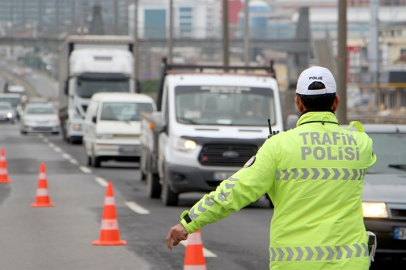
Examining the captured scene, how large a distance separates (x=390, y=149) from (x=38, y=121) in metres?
38.9

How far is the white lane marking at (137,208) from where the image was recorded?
14.5m

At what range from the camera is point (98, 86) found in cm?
3509

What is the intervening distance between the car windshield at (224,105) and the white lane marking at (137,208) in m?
1.51

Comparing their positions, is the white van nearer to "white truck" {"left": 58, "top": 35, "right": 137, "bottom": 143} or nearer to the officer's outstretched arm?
"white truck" {"left": 58, "top": 35, "right": 137, "bottom": 143}

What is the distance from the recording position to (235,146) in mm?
15469

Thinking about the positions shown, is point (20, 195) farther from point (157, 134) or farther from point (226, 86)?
point (226, 86)

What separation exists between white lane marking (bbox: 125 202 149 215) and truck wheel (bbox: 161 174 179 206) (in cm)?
43

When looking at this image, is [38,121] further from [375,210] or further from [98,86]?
[375,210]

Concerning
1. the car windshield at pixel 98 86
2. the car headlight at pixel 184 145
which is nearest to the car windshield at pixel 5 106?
the car windshield at pixel 98 86

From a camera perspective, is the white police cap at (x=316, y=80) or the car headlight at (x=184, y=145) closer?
the white police cap at (x=316, y=80)

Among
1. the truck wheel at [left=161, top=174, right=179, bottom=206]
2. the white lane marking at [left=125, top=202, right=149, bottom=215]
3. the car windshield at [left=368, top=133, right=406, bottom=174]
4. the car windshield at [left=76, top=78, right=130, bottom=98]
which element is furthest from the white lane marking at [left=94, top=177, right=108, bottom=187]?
Result: the car windshield at [left=76, top=78, right=130, bottom=98]

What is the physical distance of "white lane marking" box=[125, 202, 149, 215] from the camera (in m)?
14.5

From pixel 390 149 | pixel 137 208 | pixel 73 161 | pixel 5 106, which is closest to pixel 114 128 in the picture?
pixel 73 161

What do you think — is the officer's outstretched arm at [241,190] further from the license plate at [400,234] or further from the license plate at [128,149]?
the license plate at [128,149]
